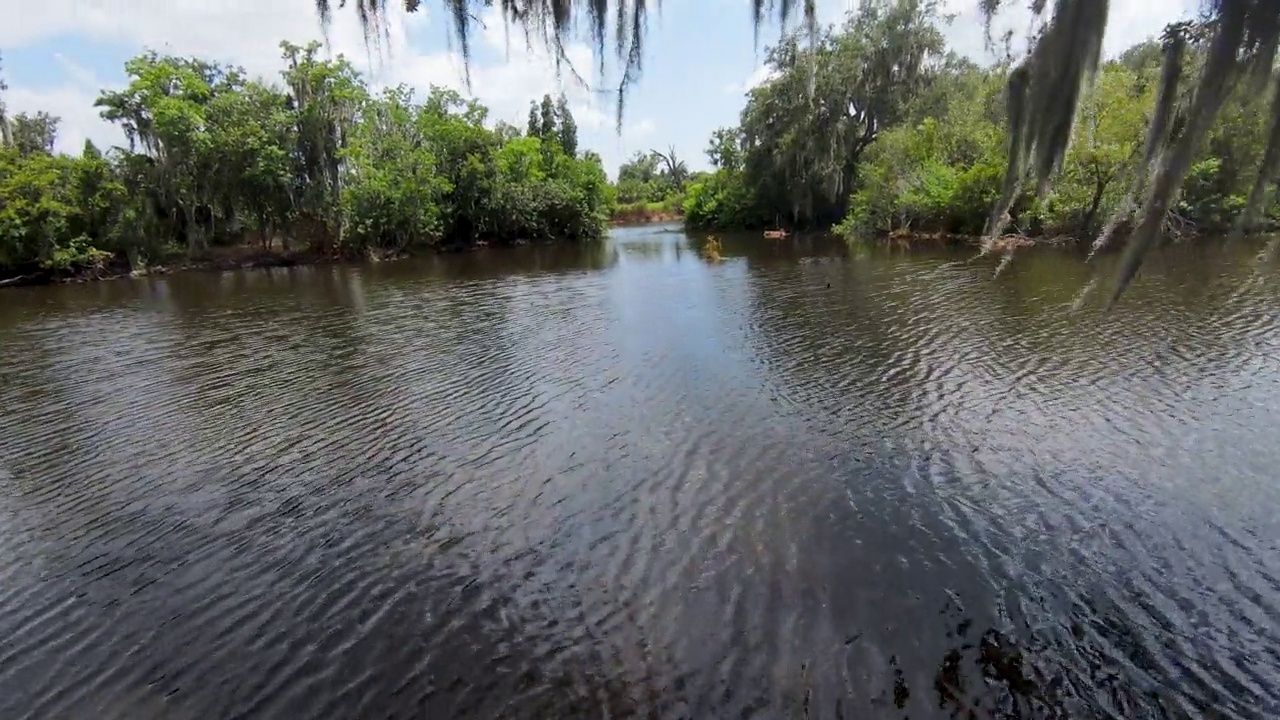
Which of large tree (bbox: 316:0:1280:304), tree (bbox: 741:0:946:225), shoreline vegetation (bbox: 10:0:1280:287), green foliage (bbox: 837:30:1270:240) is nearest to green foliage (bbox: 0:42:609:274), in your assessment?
shoreline vegetation (bbox: 10:0:1280:287)

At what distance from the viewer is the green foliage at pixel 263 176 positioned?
95.0 feet

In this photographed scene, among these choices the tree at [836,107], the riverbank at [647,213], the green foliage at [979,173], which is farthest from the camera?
the riverbank at [647,213]

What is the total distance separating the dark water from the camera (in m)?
4.58

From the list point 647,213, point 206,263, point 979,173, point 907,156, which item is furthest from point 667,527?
point 647,213

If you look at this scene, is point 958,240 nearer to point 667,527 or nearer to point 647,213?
point 667,527

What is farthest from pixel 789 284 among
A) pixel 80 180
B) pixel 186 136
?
Answer: pixel 80 180

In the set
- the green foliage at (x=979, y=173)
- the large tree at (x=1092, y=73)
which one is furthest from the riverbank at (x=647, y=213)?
the large tree at (x=1092, y=73)

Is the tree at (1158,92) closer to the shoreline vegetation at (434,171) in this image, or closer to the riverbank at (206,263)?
the shoreline vegetation at (434,171)

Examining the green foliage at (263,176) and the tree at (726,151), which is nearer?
the green foliage at (263,176)

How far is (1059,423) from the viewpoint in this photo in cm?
835

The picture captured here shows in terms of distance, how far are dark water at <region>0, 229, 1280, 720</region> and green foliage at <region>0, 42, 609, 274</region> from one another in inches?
817

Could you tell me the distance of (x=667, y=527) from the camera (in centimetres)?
649

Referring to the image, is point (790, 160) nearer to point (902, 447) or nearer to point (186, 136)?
point (186, 136)

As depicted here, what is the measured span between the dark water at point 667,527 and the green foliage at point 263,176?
20743 millimetres
